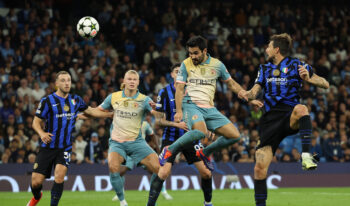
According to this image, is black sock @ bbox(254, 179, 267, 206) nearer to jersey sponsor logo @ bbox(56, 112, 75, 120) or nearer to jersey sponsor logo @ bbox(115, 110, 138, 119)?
jersey sponsor logo @ bbox(115, 110, 138, 119)

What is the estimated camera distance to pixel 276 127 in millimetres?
8602

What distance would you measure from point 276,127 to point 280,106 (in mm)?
336

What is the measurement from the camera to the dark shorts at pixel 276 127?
8.62 metres

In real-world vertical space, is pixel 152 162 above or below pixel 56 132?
below

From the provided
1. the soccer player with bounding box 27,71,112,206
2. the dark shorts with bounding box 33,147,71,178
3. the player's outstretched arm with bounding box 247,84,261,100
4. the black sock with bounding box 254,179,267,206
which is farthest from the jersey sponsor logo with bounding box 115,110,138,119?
the black sock with bounding box 254,179,267,206

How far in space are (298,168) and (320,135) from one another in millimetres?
2288

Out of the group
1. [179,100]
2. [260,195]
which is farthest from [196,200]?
[260,195]

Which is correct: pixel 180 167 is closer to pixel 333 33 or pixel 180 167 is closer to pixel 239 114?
pixel 239 114

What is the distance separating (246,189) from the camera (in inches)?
698

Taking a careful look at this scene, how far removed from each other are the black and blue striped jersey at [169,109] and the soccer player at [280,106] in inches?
103

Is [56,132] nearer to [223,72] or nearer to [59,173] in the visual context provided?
[59,173]

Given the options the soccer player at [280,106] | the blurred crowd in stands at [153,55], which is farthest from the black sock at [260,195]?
the blurred crowd in stands at [153,55]

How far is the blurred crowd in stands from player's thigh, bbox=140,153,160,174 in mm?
7301

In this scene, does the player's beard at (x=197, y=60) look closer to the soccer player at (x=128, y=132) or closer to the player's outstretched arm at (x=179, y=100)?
the player's outstretched arm at (x=179, y=100)
